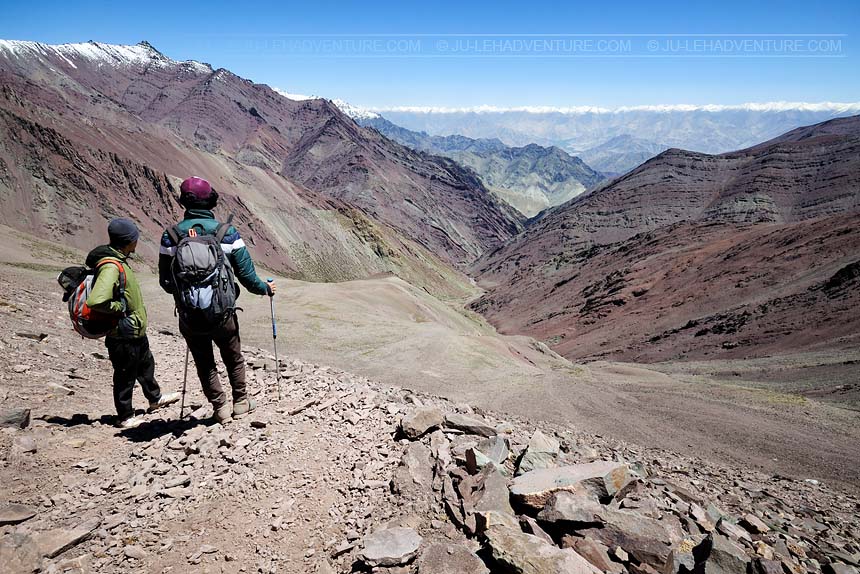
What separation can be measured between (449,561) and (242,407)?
10.6 feet

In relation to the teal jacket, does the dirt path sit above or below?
below

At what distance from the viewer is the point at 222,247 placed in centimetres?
486

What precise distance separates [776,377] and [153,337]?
24.6 metres

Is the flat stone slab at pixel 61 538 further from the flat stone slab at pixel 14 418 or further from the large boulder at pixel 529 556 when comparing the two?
the large boulder at pixel 529 556

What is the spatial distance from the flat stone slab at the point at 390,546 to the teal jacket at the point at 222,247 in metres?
2.68

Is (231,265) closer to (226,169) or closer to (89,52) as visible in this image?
(226,169)

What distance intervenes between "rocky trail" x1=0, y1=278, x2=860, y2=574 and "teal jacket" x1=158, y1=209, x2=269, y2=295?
1669 millimetres

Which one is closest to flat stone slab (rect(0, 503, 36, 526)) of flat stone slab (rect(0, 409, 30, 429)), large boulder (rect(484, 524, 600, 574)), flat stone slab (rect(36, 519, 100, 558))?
flat stone slab (rect(36, 519, 100, 558))

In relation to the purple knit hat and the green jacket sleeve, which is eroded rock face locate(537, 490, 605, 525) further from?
the green jacket sleeve

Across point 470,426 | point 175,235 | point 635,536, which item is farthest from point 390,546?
point 175,235

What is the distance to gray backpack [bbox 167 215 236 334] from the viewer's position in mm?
Result: 4555

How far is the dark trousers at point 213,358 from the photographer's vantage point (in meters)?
5.02

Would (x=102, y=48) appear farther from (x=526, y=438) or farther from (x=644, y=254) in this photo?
(x=526, y=438)

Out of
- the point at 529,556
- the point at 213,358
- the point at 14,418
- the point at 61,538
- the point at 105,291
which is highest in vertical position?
the point at 105,291
